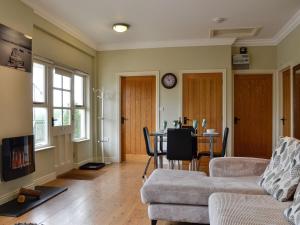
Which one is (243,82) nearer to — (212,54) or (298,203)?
(212,54)

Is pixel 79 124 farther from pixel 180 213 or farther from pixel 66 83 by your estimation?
pixel 180 213

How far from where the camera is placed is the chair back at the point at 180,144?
4.05 m

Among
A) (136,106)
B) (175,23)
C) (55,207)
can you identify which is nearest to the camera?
(55,207)

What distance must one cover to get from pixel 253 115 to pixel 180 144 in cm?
263

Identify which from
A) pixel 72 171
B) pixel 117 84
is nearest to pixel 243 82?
pixel 117 84

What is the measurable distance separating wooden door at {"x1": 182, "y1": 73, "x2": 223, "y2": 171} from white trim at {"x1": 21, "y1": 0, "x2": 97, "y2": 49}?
2133 mm

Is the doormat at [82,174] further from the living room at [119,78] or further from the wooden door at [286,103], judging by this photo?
the wooden door at [286,103]

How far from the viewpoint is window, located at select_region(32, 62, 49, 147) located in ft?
13.6

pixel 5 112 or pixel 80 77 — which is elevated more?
pixel 80 77

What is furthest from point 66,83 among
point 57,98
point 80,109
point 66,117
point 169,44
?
point 169,44

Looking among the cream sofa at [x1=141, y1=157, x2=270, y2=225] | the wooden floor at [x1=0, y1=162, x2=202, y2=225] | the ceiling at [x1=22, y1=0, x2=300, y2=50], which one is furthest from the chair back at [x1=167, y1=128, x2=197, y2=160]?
the ceiling at [x1=22, y1=0, x2=300, y2=50]

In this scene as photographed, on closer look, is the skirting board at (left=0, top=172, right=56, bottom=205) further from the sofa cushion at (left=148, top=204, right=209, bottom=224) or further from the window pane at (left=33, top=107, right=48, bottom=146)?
the sofa cushion at (left=148, top=204, right=209, bottom=224)

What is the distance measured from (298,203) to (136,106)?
5200 millimetres

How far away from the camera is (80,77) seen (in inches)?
226
